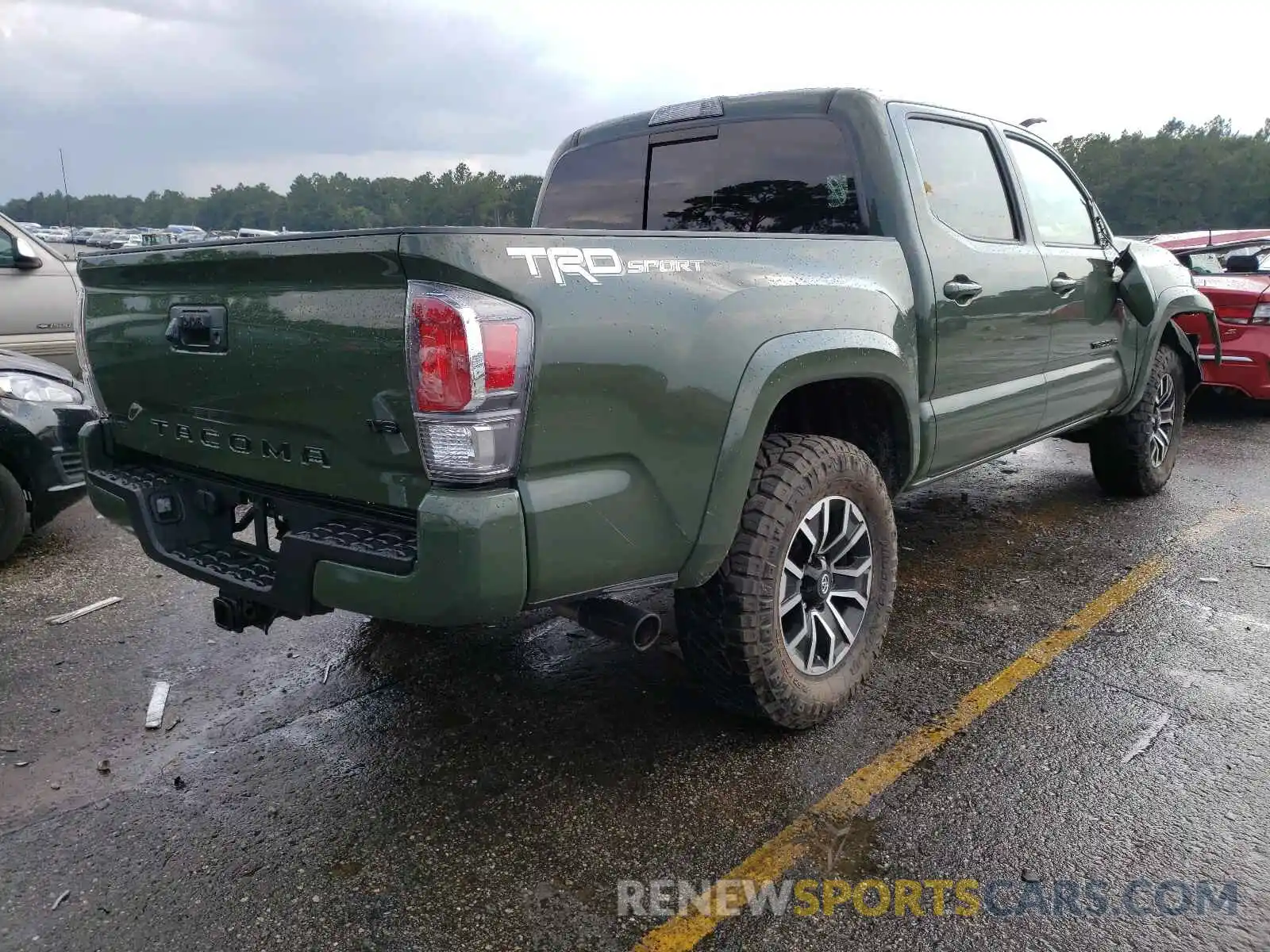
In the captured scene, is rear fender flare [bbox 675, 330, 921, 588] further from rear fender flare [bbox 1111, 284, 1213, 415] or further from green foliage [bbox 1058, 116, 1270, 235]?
green foliage [bbox 1058, 116, 1270, 235]

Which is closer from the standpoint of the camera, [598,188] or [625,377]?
[625,377]

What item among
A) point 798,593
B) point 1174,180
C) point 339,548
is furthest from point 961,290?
point 1174,180

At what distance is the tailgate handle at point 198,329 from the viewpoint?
2430 mm

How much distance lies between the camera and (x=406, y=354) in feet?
6.63

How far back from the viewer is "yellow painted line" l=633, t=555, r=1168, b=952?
2.10 meters

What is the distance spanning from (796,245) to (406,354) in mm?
1276

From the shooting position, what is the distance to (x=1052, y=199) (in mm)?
4383

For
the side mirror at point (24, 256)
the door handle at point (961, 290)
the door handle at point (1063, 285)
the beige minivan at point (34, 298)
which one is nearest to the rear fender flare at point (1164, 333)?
the door handle at point (1063, 285)

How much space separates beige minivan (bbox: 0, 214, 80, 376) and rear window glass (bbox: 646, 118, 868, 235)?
5172 millimetres

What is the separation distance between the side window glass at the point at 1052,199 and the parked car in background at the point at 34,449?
4566mm

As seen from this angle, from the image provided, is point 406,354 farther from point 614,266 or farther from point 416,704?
point 416,704

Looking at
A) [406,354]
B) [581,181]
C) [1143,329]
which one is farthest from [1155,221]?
[406,354]

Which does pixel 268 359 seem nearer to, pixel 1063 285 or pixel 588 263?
pixel 588 263

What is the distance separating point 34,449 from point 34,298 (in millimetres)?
3094
